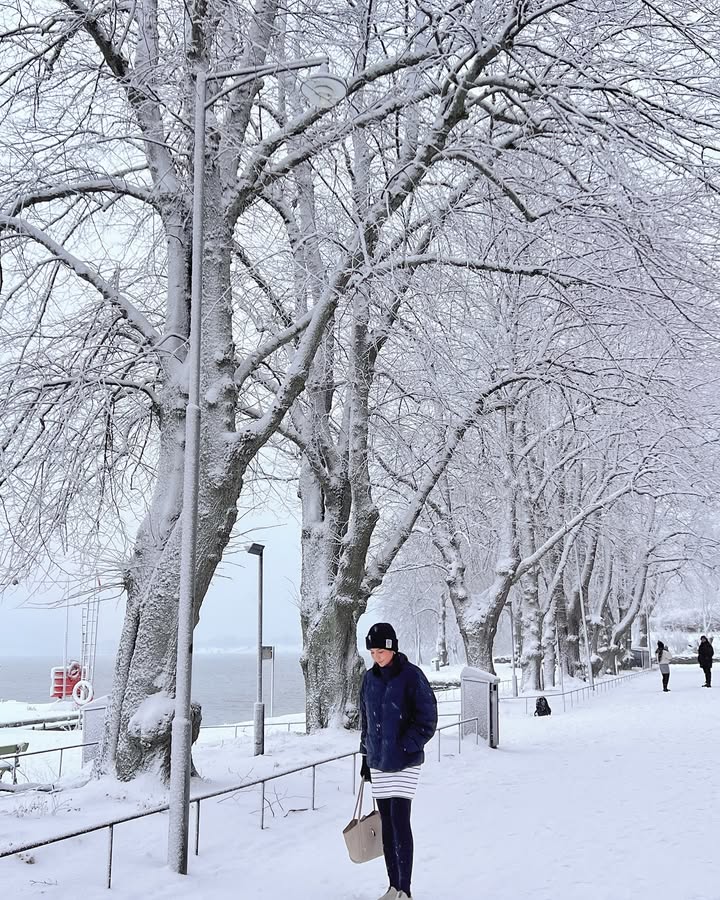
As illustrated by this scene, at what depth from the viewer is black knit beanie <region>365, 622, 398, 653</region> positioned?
6512 millimetres

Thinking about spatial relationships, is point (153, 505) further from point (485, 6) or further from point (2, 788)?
point (485, 6)

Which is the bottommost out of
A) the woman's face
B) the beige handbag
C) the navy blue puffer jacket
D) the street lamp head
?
the beige handbag

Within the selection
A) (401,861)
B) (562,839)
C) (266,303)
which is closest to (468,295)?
(266,303)

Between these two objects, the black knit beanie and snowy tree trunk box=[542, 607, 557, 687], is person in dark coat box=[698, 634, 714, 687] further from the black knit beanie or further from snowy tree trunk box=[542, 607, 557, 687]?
the black knit beanie

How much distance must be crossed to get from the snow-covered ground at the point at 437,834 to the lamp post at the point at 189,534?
50 cm

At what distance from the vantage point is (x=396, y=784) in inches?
247

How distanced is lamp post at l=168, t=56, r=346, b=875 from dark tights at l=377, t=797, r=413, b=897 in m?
1.89

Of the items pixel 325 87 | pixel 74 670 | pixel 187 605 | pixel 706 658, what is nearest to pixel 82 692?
pixel 74 670

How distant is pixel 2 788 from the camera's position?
33.5 ft

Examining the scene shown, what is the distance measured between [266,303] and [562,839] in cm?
863

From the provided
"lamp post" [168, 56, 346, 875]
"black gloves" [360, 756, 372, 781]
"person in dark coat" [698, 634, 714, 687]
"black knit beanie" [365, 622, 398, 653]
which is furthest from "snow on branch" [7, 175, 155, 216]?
"person in dark coat" [698, 634, 714, 687]

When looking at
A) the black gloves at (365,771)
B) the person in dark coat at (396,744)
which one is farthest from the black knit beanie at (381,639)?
the black gloves at (365,771)

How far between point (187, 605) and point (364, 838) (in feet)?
7.97

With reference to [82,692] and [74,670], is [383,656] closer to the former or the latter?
[82,692]
